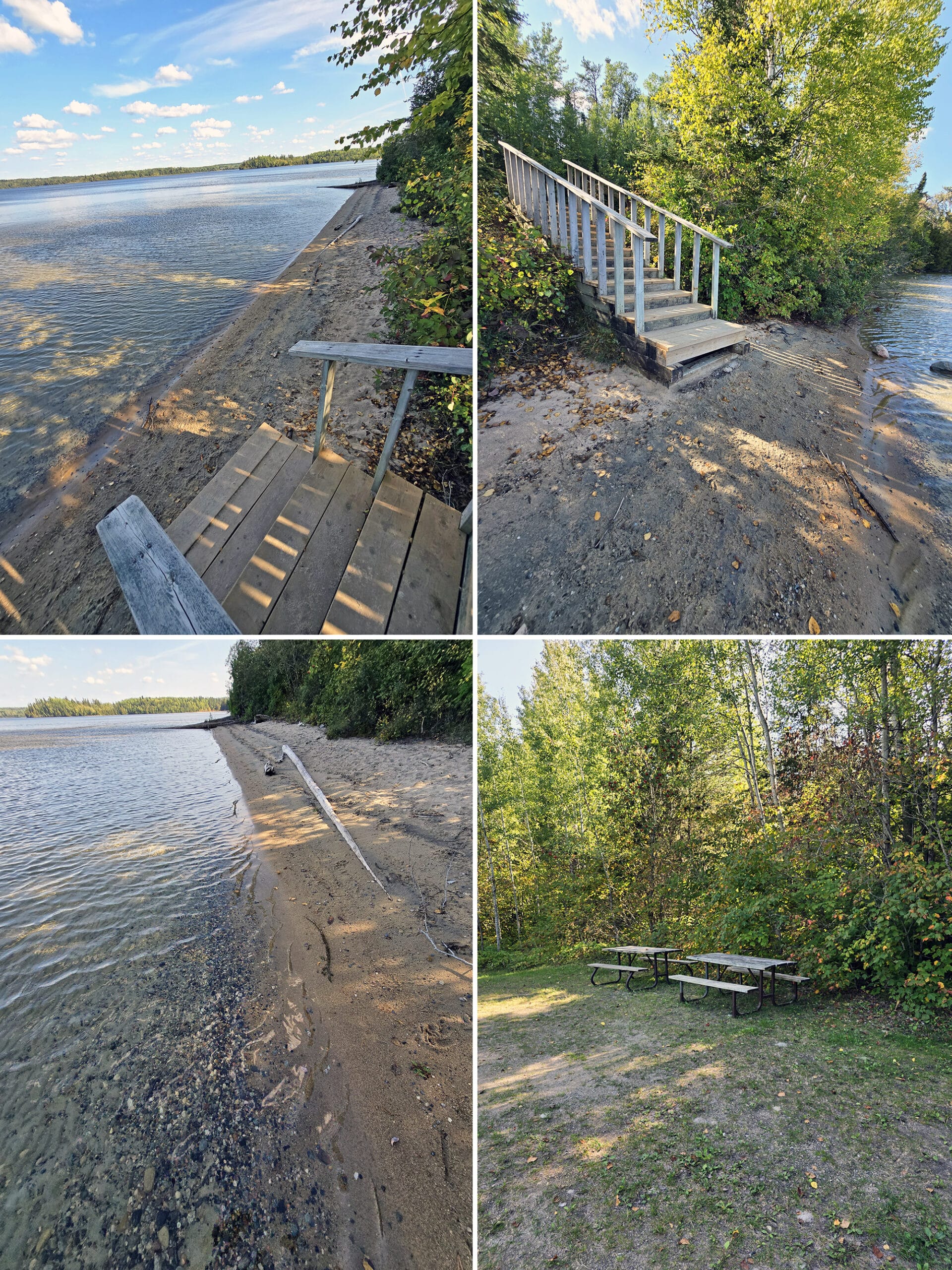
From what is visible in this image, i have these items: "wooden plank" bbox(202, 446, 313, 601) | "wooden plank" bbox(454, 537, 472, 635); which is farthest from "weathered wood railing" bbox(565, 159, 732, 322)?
"wooden plank" bbox(454, 537, 472, 635)

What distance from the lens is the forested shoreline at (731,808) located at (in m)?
4.64

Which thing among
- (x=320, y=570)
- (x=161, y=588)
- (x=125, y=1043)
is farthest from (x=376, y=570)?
(x=125, y=1043)

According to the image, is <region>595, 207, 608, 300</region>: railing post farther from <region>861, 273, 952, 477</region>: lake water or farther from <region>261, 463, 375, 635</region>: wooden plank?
<region>261, 463, 375, 635</region>: wooden plank

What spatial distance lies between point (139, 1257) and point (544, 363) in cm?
690

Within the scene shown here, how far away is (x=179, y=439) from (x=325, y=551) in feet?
10.4

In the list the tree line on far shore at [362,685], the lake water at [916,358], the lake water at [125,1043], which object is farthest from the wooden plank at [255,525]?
the lake water at [916,358]

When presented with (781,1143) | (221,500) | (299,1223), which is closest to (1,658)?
(221,500)

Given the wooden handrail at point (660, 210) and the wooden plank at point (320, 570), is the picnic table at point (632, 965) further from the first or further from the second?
the wooden handrail at point (660, 210)

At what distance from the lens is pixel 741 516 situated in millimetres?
4105

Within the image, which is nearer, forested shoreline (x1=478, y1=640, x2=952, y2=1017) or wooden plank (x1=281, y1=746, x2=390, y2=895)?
forested shoreline (x1=478, y1=640, x2=952, y2=1017)

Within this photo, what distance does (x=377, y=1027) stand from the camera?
3059mm

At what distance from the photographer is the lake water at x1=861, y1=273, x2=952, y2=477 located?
18.9ft

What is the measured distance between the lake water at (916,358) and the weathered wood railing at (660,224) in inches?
94.2

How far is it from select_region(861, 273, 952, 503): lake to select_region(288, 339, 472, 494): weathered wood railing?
4198mm
